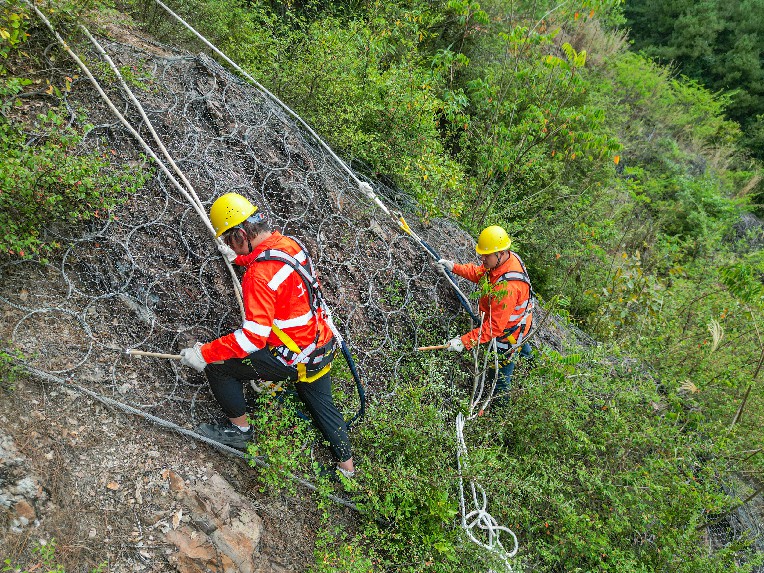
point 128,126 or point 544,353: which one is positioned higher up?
point 128,126

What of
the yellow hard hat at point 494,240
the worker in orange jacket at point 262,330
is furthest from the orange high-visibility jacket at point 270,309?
the yellow hard hat at point 494,240

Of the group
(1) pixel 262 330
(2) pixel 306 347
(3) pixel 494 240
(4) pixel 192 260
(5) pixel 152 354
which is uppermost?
(3) pixel 494 240

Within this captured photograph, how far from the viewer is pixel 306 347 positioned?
326 centimetres

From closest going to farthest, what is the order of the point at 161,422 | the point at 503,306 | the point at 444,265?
the point at 161,422 < the point at 503,306 < the point at 444,265

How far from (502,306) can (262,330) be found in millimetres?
2304

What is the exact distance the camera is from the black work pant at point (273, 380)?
3.15m

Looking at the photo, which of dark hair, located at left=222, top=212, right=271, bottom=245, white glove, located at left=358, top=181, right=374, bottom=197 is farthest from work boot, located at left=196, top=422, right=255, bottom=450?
white glove, located at left=358, top=181, right=374, bottom=197

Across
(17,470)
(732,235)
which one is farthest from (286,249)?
(732,235)

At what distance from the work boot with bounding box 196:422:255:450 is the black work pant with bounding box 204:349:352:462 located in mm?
102

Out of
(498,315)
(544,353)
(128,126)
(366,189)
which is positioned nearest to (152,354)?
(128,126)

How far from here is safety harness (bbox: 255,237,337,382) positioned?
3.08 m

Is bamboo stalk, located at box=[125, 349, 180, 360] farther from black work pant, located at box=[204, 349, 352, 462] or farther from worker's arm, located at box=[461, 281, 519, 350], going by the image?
worker's arm, located at box=[461, 281, 519, 350]

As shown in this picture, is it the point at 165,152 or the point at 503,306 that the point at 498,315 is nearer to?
the point at 503,306

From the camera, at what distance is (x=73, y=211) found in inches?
124
